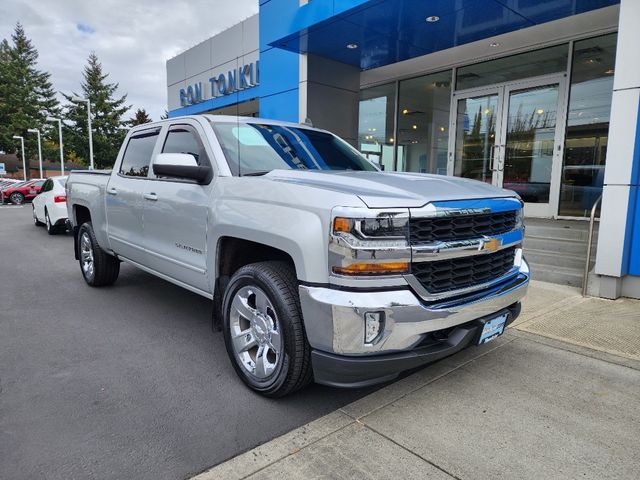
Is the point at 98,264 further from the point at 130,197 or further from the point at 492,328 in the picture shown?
the point at 492,328

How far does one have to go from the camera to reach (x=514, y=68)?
31.7ft

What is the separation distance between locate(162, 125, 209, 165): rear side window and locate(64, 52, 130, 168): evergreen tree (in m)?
60.7

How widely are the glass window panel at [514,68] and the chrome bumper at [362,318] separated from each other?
852 centimetres

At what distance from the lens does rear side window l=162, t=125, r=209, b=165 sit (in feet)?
12.1

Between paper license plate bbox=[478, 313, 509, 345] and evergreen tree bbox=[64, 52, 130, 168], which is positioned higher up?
evergreen tree bbox=[64, 52, 130, 168]

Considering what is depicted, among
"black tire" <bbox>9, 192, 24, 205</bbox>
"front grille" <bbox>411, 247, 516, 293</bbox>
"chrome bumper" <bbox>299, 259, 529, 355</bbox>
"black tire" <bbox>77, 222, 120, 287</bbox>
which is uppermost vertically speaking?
"front grille" <bbox>411, 247, 516, 293</bbox>

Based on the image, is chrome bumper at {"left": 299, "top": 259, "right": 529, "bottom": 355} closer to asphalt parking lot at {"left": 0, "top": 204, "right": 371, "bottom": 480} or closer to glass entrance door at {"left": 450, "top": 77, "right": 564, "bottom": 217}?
asphalt parking lot at {"left": 0, "top": 204, "right": 371, "bottom": 480}

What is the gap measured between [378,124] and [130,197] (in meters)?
9.62

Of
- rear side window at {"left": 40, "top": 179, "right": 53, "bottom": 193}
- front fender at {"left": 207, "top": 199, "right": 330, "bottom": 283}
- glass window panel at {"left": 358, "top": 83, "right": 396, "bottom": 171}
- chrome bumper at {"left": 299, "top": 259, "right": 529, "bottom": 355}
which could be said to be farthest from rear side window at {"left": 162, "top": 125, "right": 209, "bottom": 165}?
rear side window at {"left": 40, "top": 179, "right": 53, "bottom": 193}

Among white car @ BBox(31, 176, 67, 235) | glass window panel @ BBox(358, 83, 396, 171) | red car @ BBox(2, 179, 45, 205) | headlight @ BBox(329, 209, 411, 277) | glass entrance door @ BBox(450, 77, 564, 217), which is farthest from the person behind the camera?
red car @ BBox(2, 179, 45, 205)

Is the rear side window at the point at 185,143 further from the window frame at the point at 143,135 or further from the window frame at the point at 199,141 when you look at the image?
the window frame at the point at 143,135

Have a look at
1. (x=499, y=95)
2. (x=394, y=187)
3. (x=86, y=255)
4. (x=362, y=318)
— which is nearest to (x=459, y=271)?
(x=394, y=187)

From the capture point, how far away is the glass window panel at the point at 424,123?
11461mm

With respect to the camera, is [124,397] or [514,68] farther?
[514,68]
